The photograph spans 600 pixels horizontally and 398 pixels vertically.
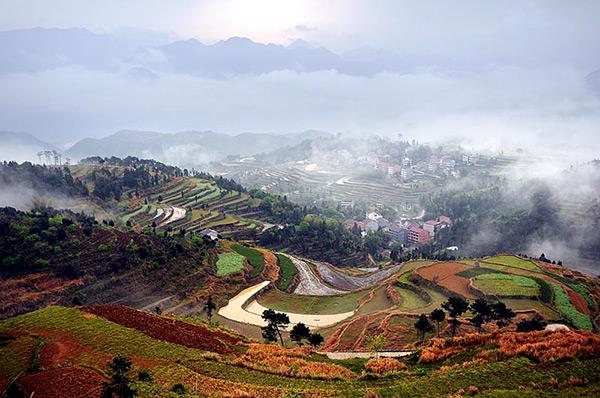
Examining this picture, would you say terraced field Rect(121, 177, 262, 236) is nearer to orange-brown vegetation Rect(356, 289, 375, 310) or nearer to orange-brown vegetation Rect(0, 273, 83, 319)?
orange-brown vegetation Rect(0, 273, 83, 319)

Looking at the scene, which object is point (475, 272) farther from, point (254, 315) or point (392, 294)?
point (254, 315)

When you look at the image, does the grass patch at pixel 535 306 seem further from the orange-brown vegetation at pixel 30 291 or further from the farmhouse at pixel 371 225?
the farmhouse at pixel 371 225

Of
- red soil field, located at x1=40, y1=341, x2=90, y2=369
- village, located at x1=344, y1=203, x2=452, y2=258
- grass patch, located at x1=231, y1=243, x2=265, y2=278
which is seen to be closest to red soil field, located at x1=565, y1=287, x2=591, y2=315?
grass patch, located at x1=231, y1=243, x2=265, y2=278

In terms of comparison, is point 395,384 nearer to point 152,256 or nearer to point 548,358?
point 548,358

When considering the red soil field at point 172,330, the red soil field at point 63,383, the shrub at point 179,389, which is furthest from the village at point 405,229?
the red soil field at point 63,383

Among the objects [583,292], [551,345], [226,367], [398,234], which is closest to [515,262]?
[583,292]
